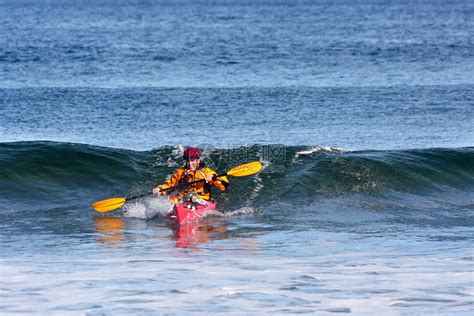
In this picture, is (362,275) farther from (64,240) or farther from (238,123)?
(238,123)

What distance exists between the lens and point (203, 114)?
91.1 feet

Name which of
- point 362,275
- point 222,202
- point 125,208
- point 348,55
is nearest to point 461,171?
point 222,202

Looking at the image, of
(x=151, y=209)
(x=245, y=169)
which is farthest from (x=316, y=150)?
(x=151, y=209)

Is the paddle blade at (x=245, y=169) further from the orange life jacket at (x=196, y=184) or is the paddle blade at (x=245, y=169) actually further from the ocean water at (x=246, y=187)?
the orange life jacket at (x=196, y=184)

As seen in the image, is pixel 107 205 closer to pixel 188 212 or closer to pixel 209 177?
pixel 188 212

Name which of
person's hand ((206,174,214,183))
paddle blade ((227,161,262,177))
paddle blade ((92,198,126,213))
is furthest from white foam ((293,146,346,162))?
paddle blade ((92,198,126,213))

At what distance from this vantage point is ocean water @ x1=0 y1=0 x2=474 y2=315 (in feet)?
32.4

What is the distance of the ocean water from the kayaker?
1.41ft

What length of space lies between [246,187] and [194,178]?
2853 mm

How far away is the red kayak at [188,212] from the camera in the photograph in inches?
568

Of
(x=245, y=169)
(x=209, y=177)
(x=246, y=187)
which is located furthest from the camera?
(x=246, y=187)

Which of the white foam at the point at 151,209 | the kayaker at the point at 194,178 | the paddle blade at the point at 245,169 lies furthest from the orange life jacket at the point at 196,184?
the paddle blade at the point at 245,169

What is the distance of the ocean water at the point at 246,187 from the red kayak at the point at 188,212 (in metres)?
0.18

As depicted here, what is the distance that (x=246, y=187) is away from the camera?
706 inches
